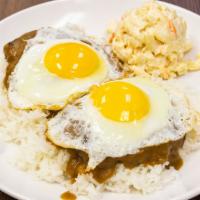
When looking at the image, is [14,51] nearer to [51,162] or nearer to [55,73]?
[55,73]

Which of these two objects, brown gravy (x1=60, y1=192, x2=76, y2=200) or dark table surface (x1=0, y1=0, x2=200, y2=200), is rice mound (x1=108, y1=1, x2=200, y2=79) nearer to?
dark table surface (x1=0, y1=0, x2=200, y2=200)

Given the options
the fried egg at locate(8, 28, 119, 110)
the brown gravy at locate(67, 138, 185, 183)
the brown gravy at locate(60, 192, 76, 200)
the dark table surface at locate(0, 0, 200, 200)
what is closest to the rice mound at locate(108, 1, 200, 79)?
the fried egg at locate(8, 28, 119, 110)

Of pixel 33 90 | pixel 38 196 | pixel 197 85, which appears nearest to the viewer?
pixel 38 196

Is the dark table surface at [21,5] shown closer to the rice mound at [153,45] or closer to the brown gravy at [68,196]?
the rice mound at [153,45]

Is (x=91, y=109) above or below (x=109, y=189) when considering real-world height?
above

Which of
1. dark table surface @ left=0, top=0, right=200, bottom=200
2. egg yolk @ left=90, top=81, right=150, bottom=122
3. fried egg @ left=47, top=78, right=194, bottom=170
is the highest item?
egg yolk @ left=90, top=81, right=150, bottom=122

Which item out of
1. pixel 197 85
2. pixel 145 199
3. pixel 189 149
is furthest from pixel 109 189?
pixel 197 85

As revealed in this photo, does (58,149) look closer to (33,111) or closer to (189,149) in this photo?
(33,111)

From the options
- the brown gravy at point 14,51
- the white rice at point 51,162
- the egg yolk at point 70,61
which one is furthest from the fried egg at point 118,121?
the brown gravy at point 14,51
